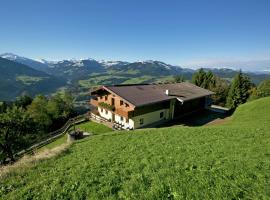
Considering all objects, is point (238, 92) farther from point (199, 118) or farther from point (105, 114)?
point (105, 114)

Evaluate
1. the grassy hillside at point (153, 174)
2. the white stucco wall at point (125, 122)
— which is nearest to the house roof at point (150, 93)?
the white stucco wall at point (125, 122)

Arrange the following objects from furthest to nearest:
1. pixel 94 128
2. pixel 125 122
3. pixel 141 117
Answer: pixel 94 128 < pixel 125 122 < pixel 141 117

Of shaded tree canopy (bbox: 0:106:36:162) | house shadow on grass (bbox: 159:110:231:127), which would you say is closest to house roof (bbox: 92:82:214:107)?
house shadow on grass (bbox: 159:110:231:127)

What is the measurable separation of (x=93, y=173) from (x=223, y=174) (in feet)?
20.6

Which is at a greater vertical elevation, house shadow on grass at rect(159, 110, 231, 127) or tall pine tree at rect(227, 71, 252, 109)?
tall pine tree at rect(227, 71, 252, 109)

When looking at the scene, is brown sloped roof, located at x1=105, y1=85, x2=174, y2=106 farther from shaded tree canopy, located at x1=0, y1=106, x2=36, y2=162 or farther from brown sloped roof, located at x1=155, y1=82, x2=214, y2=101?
shaded tree canopy, located at x1=0, y1=106, x2=36, y2=162

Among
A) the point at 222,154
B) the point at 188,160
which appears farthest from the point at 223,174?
the point at 222,154

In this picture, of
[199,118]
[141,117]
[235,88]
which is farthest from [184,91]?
[235,88]

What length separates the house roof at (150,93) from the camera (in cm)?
3750

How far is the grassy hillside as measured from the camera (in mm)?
8703

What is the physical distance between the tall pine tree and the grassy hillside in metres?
52.8

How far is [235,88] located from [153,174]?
62832 mm

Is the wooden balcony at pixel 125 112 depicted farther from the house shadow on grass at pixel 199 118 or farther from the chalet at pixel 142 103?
the house shadow on grass at pixel 199 118

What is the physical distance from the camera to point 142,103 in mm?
35969
